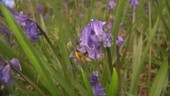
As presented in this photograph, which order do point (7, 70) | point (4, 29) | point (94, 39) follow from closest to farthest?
point (94, 39)
point (7, 70)
point (4, 29)

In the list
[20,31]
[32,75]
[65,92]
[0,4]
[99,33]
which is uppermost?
[0,4]

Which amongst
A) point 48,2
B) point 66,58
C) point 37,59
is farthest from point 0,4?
point 48,2

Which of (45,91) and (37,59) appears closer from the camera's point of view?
(37,59)

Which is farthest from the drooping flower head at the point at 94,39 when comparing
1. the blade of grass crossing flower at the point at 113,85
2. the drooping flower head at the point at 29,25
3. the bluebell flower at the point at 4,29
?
the bluebell flower at the point at 4,29

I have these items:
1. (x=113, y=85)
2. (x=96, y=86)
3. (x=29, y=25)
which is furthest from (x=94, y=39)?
(x=29, y=25)

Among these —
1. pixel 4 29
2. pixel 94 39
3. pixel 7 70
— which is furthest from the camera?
pixel 4 29

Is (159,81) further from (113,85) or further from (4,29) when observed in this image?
(4,29)

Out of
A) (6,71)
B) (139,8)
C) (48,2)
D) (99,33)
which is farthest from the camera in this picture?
(48,2)

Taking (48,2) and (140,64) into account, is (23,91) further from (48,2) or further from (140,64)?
(48,2)

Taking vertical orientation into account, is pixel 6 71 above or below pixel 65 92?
above
